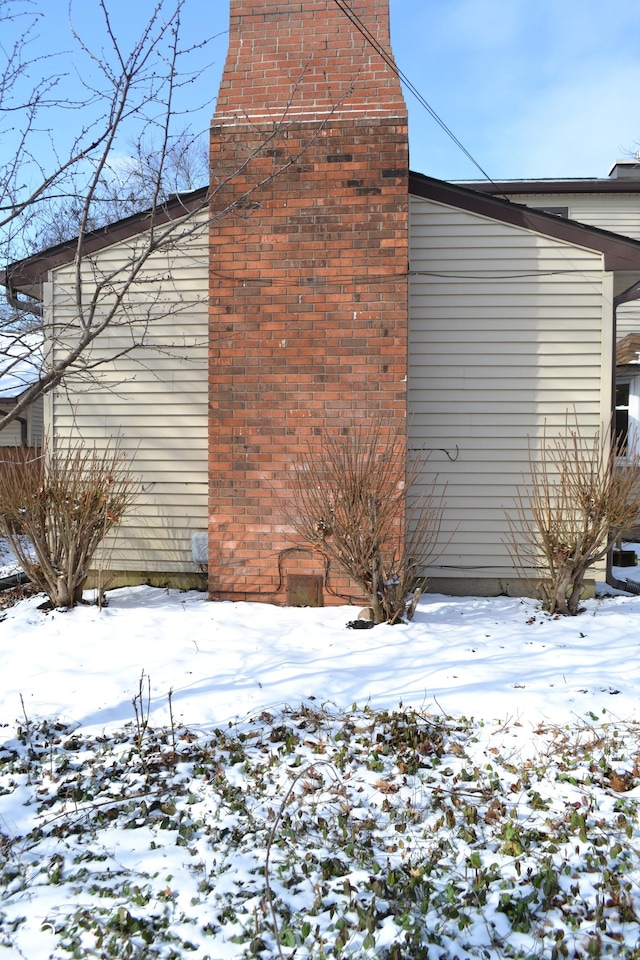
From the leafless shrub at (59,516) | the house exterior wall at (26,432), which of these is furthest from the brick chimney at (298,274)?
the house exterior wall at (26,432)

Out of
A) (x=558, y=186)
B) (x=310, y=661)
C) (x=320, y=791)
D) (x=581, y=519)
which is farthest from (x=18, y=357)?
(x=558, y=186)

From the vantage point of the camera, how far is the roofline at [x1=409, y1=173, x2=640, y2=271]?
22.2 ft

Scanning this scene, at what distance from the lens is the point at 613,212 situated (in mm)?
14312

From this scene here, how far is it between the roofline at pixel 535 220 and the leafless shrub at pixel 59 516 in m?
4.28

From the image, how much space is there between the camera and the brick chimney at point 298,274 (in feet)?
20.4

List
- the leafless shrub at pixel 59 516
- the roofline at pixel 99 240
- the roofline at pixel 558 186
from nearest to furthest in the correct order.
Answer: the leafless shrub at pixel 59 516
the roofline at pixel 99 240
the roofline at pixel 558 186

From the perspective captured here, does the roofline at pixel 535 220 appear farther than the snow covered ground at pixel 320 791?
Yes

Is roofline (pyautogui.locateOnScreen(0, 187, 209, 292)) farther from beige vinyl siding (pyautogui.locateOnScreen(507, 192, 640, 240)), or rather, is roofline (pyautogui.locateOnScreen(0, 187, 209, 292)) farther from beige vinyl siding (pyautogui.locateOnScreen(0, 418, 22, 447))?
beige vinyl siding (pyautogui.locateOnScreen(0, 418, 22, 447))

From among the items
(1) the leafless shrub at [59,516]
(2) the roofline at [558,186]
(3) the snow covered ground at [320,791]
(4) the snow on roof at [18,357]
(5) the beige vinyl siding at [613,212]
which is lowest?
(3) the snow covered ground at [320,791]

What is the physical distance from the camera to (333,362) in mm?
6246

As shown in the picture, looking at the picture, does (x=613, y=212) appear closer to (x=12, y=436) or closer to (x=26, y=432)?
(x=26, y=432)

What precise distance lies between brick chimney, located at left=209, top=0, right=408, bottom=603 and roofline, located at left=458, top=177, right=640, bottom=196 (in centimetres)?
831

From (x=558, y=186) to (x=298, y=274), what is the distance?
9931 mm

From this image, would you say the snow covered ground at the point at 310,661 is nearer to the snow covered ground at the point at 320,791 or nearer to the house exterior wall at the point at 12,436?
the snow covered ground at the point at 320,791
